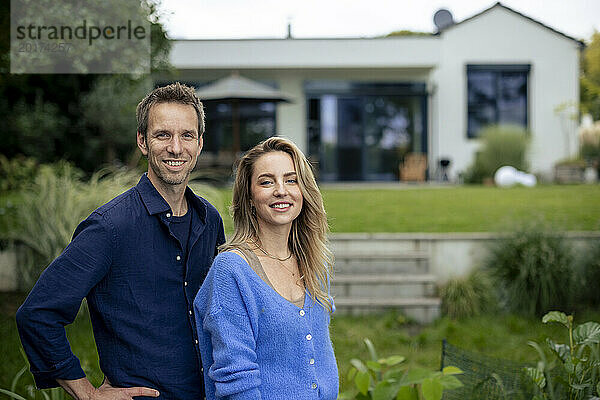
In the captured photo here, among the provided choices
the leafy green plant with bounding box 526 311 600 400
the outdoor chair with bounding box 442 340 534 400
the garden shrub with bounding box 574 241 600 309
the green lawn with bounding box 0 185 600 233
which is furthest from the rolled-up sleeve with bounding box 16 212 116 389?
the garden shrub with bounding box 574 241 600 309

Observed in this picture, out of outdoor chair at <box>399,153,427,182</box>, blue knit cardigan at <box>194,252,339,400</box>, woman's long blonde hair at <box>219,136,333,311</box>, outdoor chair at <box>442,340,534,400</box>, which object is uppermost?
outdoor chair at <box>399,153,427,182</box>

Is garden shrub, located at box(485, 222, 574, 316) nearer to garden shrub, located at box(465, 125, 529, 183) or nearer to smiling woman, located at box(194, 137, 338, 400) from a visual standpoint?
smiling woman, located at box(194, 137, 338, 400)

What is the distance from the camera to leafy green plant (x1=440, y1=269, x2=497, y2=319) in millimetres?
5746

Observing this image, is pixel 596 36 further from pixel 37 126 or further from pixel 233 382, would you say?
pixel 233 382

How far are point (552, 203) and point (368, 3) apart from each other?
399 cm

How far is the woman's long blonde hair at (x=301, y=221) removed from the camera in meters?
1.98

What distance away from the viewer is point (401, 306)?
5.81 m

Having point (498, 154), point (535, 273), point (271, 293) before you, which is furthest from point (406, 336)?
point (498, 154)

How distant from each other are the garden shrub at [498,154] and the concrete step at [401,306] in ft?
31.3

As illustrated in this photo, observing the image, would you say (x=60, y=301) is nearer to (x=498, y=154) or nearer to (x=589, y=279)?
(x=589, y=279)

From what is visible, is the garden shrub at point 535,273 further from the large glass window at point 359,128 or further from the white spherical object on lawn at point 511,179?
the large glass window at point 359,128

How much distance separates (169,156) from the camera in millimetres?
1958

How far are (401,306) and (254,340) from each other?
4.21 meters

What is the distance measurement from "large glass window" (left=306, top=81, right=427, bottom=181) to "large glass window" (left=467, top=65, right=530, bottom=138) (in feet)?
4.29
